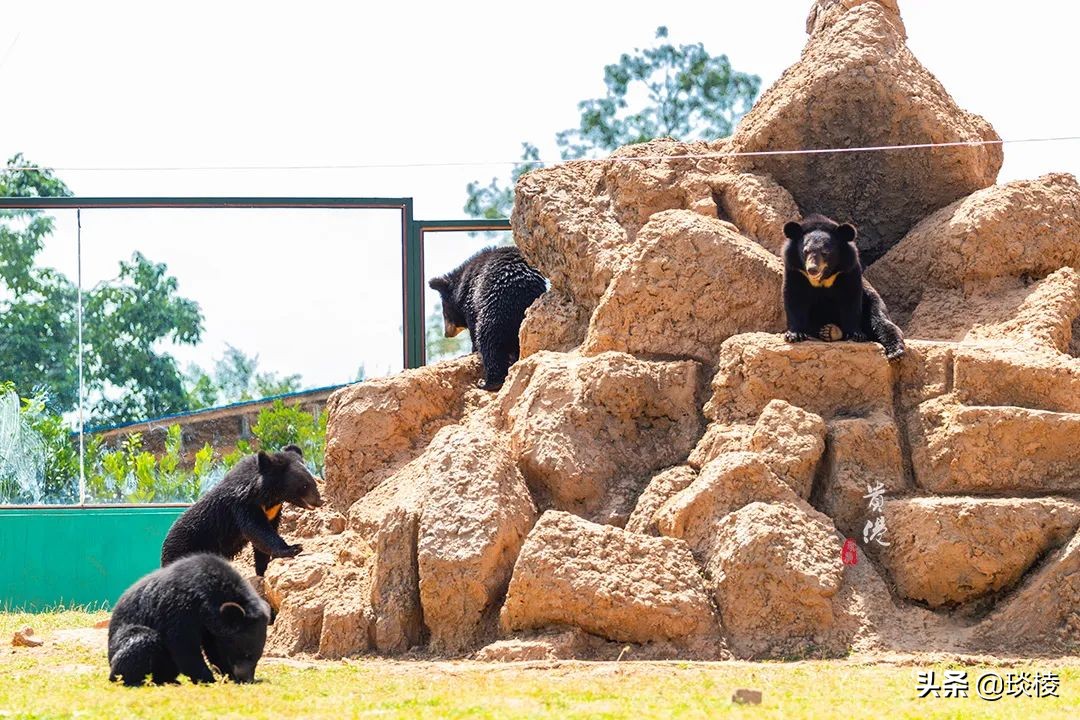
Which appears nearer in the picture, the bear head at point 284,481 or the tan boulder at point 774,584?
the tan boulder at point 774,584

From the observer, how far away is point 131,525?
16.2m

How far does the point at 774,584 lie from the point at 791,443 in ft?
3.72

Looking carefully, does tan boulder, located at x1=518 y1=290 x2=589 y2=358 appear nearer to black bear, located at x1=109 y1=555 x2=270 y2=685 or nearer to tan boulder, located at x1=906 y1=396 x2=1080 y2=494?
tan boulder, located at x1=906 y1=396 x2=1080 y2=494

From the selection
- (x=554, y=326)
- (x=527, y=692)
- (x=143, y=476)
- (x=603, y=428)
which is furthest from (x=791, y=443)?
(x=143, y=476)

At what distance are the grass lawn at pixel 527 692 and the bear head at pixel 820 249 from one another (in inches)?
120

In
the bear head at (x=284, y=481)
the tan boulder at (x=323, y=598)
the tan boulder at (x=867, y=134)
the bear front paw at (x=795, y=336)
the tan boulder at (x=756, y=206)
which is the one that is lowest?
the tan boulder at (x=323, y=598)

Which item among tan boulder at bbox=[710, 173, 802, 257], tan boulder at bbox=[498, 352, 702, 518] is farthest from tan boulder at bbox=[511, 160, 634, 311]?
tan boulder at bbox=[498, 352, 702, 518]

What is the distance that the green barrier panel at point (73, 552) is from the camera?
16.1 metres

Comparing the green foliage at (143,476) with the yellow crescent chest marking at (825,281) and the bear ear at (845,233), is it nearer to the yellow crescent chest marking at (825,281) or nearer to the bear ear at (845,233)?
the yellow crescent chest marking at (825,281)

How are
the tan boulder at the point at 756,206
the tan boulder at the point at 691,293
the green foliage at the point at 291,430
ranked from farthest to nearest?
the green foliage at the point at 291,430 → the tan boulder at the point at 756,206 → the tan boulder at the point at 691,293

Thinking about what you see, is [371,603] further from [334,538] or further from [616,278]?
[616,278]

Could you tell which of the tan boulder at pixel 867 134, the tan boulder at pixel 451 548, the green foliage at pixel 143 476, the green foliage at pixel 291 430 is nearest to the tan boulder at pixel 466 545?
the tan boulder at pixel 451 548

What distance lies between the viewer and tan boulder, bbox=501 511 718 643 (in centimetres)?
984

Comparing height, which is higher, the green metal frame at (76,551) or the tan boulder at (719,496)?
the tan boulder at (719,496)
